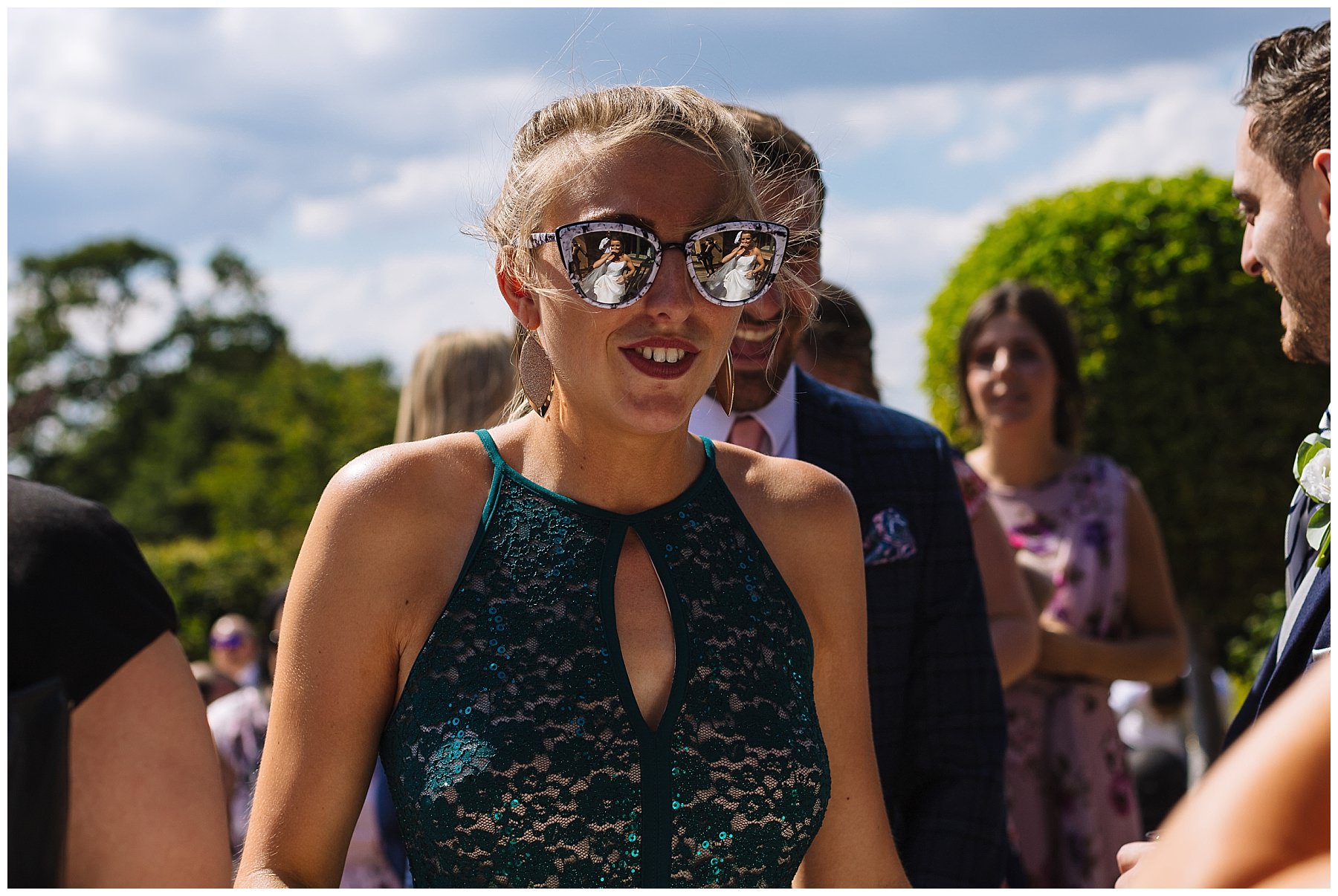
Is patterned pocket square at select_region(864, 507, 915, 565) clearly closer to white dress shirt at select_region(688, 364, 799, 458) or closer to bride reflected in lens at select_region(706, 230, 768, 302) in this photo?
white dress shirt at select_region(688, 364, 799, 458)

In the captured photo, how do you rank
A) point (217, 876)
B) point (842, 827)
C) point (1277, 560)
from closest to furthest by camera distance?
point (217, 876) → point (842, 827) → point (1277, 560)

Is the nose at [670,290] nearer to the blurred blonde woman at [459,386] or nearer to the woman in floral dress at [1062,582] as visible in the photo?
the blurred blonde woman at [459,386]

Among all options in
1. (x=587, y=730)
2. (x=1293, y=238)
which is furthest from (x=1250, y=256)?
(x=587, y=730)

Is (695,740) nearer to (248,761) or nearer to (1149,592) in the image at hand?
(1149,592)

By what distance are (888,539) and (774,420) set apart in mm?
368

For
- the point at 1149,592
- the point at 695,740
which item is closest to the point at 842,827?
the point at 695,740

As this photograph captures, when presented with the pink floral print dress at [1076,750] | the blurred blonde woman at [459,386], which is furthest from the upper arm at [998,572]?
the blurred blonde woman at [459,386]

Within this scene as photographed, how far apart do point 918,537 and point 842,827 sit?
2.60 ft

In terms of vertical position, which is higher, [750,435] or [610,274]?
[610,274]

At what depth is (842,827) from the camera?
228cm

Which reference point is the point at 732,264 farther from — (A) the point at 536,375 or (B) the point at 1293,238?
(B) the point at 1293,238

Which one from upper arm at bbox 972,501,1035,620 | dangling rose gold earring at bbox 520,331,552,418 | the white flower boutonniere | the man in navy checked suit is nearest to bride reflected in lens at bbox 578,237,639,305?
dangling rose gold earring at bbox 520,331,552,418

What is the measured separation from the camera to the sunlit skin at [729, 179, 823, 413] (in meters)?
2.67

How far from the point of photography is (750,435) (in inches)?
117
